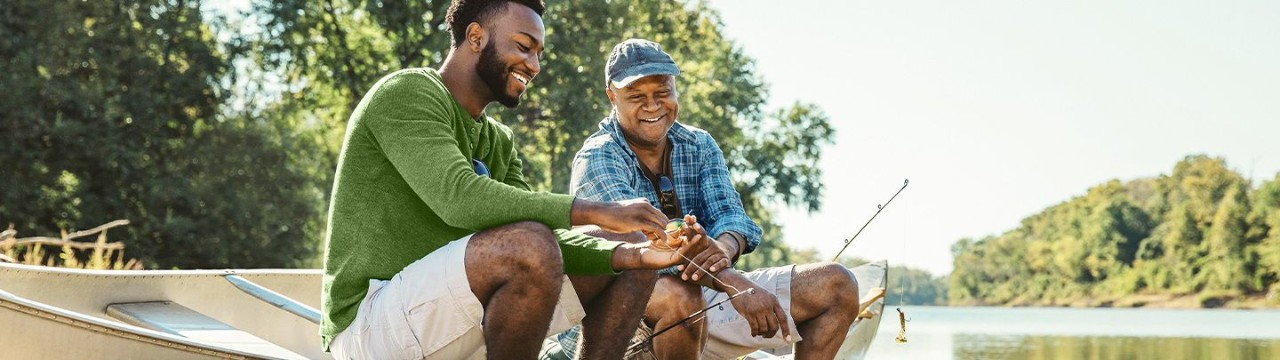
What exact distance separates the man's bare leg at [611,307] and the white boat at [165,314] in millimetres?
1096

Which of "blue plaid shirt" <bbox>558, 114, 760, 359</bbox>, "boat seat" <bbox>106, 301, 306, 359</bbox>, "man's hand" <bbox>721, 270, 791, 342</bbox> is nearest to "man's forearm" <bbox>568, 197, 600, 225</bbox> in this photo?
"man's hand" <bbox>721, 270, 791, 342</bbox>

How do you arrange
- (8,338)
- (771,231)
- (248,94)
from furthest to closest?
(771,231)
(248,94)
(8,338)

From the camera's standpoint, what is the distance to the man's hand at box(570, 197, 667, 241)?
8.14 ft

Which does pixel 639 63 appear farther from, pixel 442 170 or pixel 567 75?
pixel 567 75

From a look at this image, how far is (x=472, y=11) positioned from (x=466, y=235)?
48cm

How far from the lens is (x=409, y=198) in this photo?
2715mm

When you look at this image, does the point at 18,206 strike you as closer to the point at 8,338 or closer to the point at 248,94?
the point at 248,94

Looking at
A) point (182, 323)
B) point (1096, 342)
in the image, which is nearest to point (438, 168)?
point (182, 323)

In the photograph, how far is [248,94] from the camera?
17.9 meters

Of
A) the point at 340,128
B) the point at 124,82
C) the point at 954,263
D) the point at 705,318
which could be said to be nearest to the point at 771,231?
the point at 340,128

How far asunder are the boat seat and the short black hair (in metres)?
1.52

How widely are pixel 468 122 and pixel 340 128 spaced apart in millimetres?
16957

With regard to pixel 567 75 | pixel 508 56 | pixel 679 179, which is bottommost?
pixel 679 179

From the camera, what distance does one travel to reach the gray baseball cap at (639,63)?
3709 millimetres
